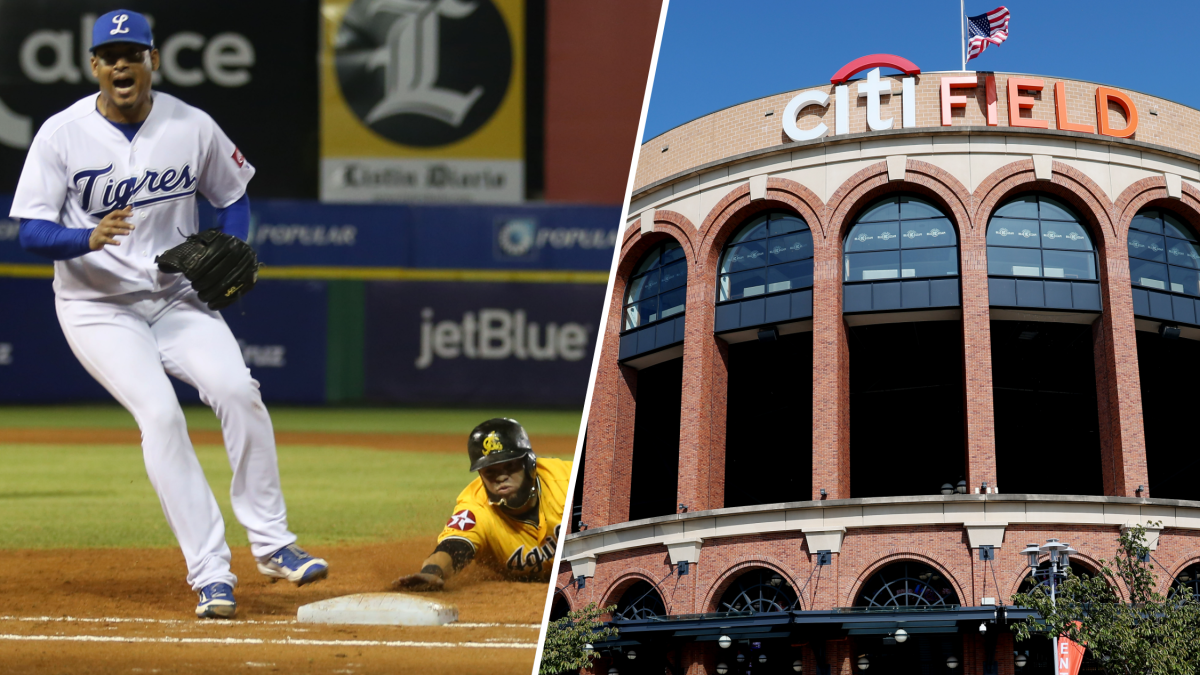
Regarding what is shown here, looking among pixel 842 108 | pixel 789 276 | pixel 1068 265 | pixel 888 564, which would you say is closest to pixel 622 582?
pixel 888 564

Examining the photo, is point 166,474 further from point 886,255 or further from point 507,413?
point 886,255

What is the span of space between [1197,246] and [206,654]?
107ft

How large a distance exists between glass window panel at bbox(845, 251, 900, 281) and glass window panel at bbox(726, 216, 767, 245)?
10.2 feet

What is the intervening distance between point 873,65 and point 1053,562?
606 inches

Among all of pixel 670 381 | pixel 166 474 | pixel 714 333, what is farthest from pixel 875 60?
pixel 166 474

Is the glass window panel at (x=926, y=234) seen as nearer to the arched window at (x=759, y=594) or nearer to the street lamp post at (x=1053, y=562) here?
the street lamp post at (x=1053, y=562)

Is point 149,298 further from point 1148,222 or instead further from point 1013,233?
point 1148,222

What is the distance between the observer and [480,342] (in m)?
11.5

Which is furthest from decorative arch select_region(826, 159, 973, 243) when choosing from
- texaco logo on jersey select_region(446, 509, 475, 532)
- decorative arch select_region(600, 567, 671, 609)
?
texaco logo on jersey select_region(446, 509, 475, 532)

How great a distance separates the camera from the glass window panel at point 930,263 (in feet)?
108

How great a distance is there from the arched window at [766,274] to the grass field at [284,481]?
2324 centimetres

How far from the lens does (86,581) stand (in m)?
10.5

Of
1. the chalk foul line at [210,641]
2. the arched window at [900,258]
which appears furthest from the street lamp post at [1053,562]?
the chalk foul line at [210,641]

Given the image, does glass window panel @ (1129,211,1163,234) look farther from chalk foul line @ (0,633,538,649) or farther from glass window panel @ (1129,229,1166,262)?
chalk foul line @ (0,633,538,649)
